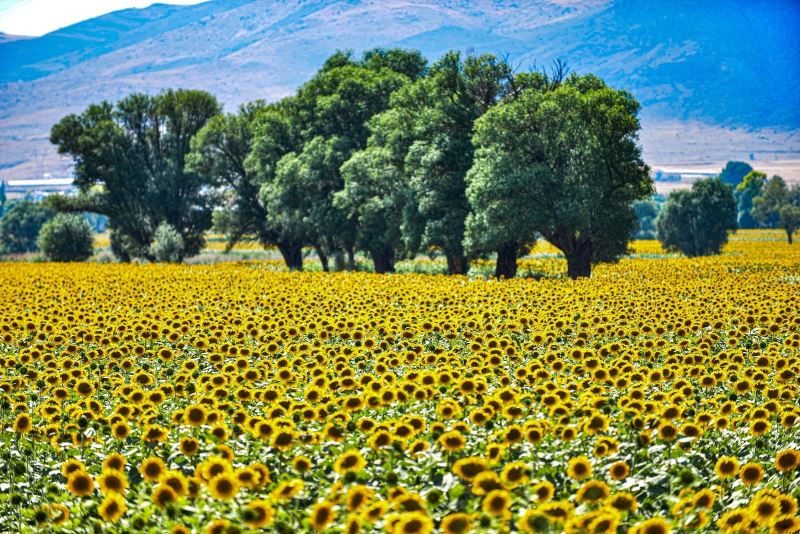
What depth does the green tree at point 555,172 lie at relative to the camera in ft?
123

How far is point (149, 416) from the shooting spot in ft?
28.8

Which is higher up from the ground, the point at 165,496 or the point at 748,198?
the point at 748,198

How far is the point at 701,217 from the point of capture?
81.5 metres

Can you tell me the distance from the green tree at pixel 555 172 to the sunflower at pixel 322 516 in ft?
103

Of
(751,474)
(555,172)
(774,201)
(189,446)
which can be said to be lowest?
(751,474)

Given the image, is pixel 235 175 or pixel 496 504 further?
pixel 235 175

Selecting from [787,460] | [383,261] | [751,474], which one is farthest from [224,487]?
[383,261]

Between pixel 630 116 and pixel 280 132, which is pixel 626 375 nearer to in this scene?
pixel 630 116

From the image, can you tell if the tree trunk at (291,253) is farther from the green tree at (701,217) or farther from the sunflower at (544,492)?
the sunflower at (544,492)

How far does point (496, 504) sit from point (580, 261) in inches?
1427

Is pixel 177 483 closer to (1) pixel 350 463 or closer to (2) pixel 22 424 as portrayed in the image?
(1) pixel 350 463

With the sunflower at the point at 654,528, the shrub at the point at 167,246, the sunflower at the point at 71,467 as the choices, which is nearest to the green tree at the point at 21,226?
the shrub at the point at 167,246

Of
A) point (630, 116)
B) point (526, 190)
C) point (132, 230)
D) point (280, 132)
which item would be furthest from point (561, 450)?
point (132, 230)

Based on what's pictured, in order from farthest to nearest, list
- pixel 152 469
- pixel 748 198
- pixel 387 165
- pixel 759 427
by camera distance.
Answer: pixel 748 198, pixel 387 165, pixel 759 427, pixel 152 469
